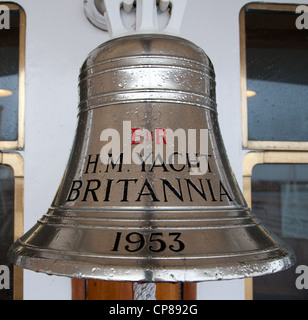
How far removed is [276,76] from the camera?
943 mm

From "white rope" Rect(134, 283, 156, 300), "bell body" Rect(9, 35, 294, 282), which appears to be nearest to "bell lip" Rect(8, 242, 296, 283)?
"bell body" Rect(9, 35, 294, 282)

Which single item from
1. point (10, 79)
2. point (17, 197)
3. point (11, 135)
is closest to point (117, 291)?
point (17, 197)

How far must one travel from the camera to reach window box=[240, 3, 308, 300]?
0.91 m

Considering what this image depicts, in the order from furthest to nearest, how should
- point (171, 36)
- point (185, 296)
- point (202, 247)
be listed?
1. point (185, 296)
2. point (171, 36)
3. point (202, 247)

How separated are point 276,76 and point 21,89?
685mm

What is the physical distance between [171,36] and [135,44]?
59mm

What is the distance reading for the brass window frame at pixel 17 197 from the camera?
84 cm

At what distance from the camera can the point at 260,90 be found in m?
0.93

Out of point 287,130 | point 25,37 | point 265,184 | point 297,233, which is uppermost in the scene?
point 25,37

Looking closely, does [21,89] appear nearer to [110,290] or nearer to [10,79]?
[10,79]

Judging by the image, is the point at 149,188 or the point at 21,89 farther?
the point at 21,89

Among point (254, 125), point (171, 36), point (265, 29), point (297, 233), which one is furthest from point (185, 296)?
point (265, 29)
